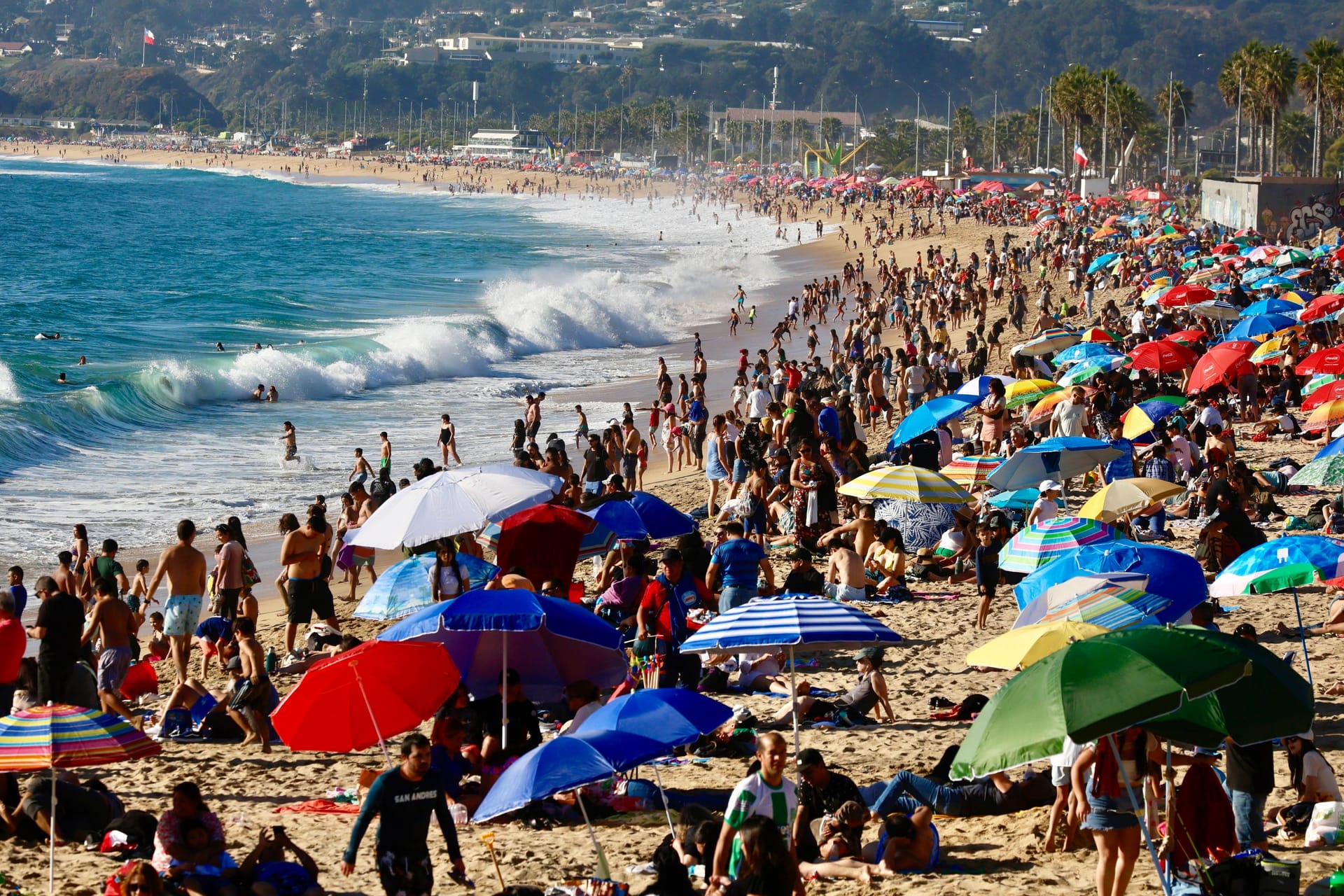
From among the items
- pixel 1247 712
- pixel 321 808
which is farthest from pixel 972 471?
pixel 1247 712

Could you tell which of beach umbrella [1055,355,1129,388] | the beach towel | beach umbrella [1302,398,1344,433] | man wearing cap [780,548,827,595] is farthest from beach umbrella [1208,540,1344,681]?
beach umbrella [1055,355,1129,388]

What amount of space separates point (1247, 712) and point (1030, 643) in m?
1.61

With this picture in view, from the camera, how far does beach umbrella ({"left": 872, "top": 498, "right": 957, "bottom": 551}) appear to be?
1359cm

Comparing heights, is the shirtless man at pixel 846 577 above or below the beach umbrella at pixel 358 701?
below

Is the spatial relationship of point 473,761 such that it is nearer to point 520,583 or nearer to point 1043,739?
point 520,583

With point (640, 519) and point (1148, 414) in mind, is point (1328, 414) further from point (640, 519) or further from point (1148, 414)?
point (640, 519)

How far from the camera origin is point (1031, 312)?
36000mm

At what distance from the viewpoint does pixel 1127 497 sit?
10.9 meters

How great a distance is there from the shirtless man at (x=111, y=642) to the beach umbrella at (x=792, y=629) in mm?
4315

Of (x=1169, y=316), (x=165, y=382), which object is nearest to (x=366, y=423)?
(x=165, y=382)

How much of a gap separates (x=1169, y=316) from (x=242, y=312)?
99.4 ft

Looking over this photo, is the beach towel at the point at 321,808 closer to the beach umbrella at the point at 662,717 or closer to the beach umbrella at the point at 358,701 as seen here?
the beach umbrella at the point at 358,701

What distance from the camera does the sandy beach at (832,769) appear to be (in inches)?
266

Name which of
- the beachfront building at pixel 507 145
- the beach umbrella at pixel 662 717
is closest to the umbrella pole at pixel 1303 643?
the beach umbrella at pixel 662 717
